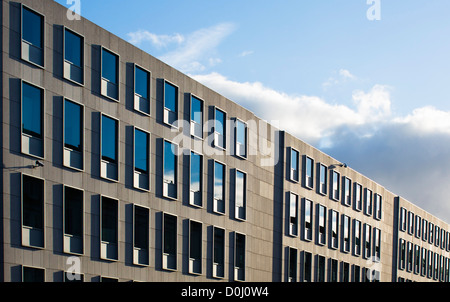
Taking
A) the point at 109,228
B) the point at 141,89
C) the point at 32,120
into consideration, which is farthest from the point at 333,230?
the point at 32,120

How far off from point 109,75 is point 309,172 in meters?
25.7

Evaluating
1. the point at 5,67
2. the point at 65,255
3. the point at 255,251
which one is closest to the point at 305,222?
the point at 255,251

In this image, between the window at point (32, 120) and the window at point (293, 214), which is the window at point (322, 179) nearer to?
the window at point (293, 214)

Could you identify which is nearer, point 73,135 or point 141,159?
point 73,135

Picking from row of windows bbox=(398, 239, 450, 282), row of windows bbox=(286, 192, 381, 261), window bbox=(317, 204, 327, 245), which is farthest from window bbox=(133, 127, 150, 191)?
row of windows bbox=(398, 239, 450, 282)

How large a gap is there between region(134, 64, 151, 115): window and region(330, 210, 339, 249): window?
88.2 ft

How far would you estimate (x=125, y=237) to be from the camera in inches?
1423

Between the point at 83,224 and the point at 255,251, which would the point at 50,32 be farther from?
the point at 255,251

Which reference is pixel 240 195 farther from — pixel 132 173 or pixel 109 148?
pixel 109 148

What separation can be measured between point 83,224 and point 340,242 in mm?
33572

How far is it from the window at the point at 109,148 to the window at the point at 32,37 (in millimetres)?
5164

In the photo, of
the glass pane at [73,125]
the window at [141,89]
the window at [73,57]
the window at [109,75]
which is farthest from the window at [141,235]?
the window at [73,57]

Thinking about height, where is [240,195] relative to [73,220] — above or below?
above

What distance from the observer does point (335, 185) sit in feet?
203
